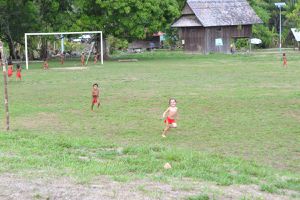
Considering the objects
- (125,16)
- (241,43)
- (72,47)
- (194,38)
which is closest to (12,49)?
(125,16)

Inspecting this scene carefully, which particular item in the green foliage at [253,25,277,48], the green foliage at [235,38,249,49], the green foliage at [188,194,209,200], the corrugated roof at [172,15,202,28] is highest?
the corrugated roof at [172,15,202,28]

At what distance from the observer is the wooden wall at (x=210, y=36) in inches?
2333

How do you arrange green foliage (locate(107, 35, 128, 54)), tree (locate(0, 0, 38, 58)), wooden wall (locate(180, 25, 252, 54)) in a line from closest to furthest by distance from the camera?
1. tree (locate(0, 0, 38, 58))
2. wooden wall (locate(180, 25, 252, 54))
3. green foliage (locate(107, 35, 128, 54))

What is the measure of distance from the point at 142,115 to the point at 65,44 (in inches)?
2054

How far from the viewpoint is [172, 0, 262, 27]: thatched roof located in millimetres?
58594

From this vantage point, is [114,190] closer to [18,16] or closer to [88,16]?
[18,16]

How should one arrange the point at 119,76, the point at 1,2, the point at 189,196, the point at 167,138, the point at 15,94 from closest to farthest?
the point at 189,196, the point at 167,138, the point at 15,94, the point at 119,76, the point at 1,2

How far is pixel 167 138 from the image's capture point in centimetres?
1331

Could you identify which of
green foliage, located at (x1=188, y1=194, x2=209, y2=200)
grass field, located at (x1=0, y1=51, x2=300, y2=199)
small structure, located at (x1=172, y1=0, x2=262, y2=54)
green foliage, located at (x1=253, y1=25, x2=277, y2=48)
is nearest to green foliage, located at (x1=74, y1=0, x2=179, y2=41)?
small structure, located at (x1=172, y1=0, x2=262, y2=54)

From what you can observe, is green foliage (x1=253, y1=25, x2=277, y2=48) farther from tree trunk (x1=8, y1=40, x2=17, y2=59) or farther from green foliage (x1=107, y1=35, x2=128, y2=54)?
tree trunk (x1=8, y1=40, x2=17, y2=59)

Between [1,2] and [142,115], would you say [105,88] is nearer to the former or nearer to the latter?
[142,115]

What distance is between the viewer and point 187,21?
59375 millimetres

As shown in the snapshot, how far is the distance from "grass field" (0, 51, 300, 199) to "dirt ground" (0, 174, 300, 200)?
24 centimetres

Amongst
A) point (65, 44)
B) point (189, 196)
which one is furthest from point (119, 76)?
point (65, 44)
